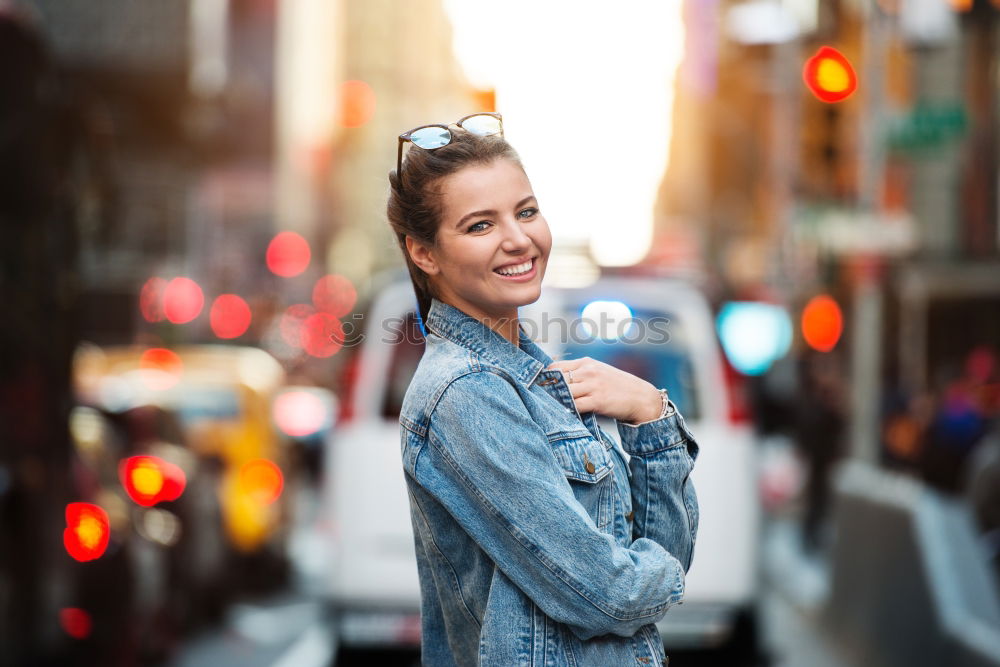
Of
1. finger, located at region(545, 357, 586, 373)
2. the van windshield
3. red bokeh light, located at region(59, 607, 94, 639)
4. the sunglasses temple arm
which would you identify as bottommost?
red bokeh light, located at region(59, 607, 94, 639)

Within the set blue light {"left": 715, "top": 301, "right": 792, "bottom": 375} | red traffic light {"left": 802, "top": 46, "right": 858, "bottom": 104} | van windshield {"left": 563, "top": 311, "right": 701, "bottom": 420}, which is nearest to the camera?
van windshield {"left": 563, "top": 311, "right": 701, "bottom": 420}

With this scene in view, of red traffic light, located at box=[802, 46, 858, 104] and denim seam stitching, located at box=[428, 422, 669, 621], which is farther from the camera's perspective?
red traffic light, located at box=[802, 46, 858, 104]

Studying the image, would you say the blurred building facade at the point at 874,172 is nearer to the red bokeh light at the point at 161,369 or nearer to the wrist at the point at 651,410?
the red bokeh light at the point at 161,369

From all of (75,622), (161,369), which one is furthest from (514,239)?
(161,369)

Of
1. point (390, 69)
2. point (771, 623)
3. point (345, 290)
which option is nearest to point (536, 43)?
point (771, 623)

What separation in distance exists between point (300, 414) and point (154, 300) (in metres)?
12.3

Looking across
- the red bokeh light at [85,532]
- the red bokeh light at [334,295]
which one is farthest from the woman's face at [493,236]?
the red bokeh light at [334,295]

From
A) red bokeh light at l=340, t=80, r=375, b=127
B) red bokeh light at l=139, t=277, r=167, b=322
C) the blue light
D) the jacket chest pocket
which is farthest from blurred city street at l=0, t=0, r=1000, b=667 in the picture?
red bokeh light at l=340, t=80, r=375, b=127

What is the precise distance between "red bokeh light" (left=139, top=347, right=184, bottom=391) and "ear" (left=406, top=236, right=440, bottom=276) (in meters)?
9.15

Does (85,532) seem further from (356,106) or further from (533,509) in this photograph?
(356,106)

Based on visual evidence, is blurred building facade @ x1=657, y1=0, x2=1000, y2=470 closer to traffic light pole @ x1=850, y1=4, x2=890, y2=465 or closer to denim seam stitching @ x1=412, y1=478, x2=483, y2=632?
traffic light pole @ x1=850, y1=4, x2=890, y2=465

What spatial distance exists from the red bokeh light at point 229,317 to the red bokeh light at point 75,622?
34936 millimetres

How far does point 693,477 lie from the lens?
6.95 m

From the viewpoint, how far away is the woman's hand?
2.49m
